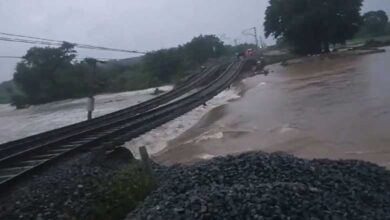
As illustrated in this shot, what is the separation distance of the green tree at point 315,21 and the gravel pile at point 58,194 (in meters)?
47.1

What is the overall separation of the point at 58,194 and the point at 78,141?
6699 millimetres

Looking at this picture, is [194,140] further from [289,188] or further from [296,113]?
[289,188]

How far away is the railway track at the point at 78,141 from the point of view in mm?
11969

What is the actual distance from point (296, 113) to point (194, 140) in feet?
15.6

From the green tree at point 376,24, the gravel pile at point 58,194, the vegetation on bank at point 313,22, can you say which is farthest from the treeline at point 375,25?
the gravel pile at point 58,194

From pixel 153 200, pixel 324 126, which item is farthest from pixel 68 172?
pixel 324 126

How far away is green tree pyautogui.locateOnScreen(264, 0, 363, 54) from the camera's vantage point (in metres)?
55.1

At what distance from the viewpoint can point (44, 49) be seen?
61.2 m

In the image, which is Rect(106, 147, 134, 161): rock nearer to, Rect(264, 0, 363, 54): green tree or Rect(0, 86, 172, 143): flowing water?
Rect(0, 86, 172, 143): flowing water

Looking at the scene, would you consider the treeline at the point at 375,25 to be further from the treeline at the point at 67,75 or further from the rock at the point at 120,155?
the rock at the point at 120,155

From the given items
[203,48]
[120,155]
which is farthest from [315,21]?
[120,155]

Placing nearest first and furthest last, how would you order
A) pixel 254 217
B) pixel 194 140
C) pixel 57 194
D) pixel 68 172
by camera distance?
pixel 254 217 < pixel 57 194 < pixel 68 172 < pixel 194 140

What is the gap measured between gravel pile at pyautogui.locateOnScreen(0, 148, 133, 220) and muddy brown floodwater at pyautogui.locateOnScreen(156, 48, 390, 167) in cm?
327

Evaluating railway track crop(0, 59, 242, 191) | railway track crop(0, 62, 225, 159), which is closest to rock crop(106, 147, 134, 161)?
railway track crop(0, 59, 242, 191)
